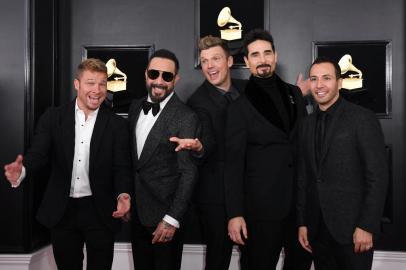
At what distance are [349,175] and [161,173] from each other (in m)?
1.16

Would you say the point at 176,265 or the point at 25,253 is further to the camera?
the point at 25,253

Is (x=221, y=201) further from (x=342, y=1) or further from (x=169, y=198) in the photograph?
(x=342, y=1)

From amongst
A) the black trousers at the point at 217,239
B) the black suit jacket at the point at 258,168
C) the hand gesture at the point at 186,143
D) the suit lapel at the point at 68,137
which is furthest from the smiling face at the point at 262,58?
the suit lapel at the point at 68,137

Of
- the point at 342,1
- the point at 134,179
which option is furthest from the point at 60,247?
the point at 342,1

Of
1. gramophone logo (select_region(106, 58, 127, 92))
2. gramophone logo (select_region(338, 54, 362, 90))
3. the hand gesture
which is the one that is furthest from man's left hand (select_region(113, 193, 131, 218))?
gramophone logo (select_region(338, 54, 362, 90))

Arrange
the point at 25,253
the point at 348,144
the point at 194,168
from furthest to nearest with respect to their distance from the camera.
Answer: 1. the point at 25,253
2. the point at 194,168
3. the point at 348,144

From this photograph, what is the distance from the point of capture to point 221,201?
300cm

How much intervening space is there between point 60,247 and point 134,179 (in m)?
0.64

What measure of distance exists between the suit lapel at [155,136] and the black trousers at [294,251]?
104 centimetres

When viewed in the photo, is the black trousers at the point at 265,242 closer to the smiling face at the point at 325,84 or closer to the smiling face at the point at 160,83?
the smiling face at the point at 325,84

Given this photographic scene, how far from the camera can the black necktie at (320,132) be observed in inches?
101

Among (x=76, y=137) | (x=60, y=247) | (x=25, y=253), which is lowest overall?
(x=25, y=253)

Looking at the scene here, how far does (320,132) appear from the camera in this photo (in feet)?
8.55

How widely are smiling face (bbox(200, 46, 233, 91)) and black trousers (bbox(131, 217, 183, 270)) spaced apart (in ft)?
3.69
